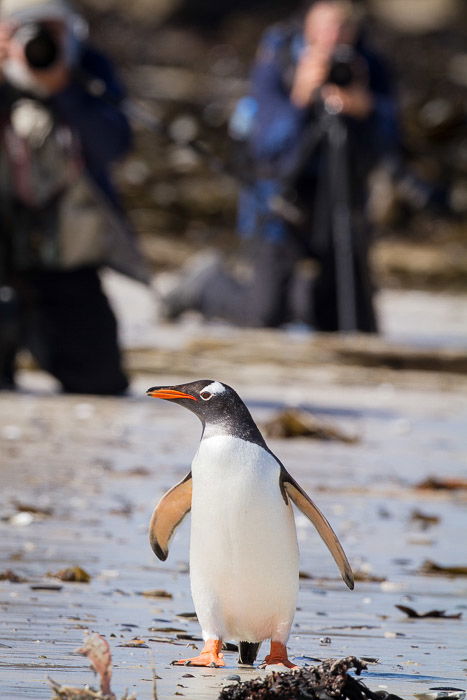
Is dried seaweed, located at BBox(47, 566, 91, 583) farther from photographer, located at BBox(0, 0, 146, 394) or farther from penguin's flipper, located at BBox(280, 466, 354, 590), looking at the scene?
photographer, located at BBox(0, 0, 146, 394)

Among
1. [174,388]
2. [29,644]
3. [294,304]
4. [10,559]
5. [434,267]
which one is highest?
[174,388]

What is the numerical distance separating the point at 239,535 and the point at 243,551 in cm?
3

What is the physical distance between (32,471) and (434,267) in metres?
14.8

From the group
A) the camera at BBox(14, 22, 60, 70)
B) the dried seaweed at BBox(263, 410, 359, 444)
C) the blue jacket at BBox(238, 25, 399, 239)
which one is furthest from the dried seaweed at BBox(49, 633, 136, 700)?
the blue jacket at BBox(238, 25, 399, 239)

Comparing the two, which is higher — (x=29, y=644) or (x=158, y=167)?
→ (x=29, y=644)

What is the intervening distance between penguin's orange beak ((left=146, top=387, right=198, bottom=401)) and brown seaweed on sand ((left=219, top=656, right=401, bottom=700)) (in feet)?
2.23

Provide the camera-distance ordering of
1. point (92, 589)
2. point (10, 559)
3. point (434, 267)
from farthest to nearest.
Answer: point (434, 267) → point (10, 559) → point (92, 589)

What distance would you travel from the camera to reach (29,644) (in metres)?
3.26

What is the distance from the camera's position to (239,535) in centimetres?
335

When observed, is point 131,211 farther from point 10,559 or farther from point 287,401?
point 10,559

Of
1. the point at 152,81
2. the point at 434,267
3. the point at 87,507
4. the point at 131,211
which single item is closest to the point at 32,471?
the point at 87,507

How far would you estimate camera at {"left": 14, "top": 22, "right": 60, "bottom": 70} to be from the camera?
321 inches

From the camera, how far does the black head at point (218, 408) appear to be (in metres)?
3.38

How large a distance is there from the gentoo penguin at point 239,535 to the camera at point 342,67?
798 centimetres
